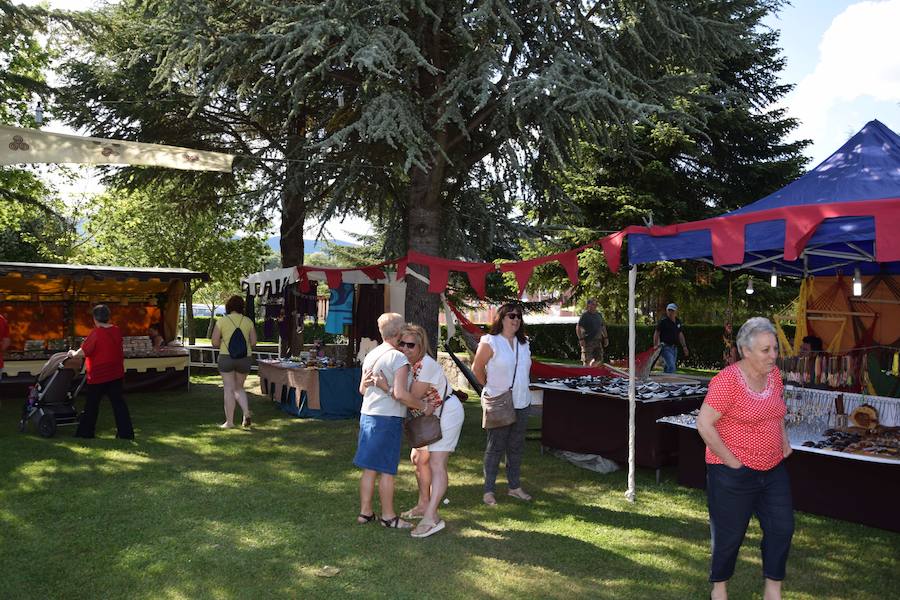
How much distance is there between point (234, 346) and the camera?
28.6ft

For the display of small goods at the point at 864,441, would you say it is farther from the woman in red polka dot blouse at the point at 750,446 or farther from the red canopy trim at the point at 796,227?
the woman in red polka dot blouse at the point at 750,446

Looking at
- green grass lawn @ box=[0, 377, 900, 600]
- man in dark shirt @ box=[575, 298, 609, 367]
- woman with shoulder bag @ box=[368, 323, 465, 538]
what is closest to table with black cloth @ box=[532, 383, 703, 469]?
green grass lawn @ box=[0, 377, 900, 600]

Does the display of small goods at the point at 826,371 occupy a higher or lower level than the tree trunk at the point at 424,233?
lower

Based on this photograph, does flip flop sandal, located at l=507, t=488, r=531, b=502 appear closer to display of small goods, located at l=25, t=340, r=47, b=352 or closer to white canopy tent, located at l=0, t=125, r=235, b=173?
white canopy tent, located at l=0, t=125, r=235, b=173

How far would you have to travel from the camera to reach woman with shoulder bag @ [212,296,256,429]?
8719 mm

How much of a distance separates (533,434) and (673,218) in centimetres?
1073

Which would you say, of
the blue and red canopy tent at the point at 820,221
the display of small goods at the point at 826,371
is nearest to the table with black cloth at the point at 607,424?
the display of small goods at the point at 826,371

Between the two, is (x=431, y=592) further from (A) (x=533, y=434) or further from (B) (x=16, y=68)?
(B) (x=16, y=68)

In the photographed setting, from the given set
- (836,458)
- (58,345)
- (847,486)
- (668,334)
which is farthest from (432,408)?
Result: (58,345)

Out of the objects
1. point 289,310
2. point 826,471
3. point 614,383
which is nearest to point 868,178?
point 826,471

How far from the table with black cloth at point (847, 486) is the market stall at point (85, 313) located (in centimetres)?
1079

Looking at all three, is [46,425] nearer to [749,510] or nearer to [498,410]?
[498,410]

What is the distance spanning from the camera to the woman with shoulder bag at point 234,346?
8.72 m

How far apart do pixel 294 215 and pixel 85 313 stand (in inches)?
183
